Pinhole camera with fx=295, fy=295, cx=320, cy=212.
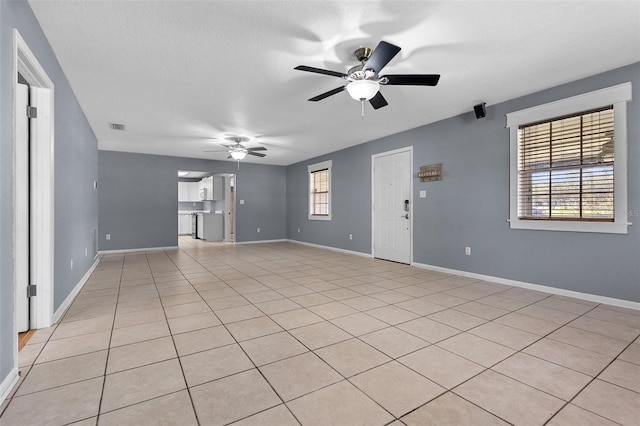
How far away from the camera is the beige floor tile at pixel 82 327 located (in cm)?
241

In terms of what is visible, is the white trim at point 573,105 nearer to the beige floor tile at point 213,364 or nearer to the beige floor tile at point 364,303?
the beige floor tile at point 364,303

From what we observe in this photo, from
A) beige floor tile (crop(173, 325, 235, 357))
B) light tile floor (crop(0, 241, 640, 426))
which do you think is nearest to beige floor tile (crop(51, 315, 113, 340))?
light tile floor (crop(0, 241, 640, 426))

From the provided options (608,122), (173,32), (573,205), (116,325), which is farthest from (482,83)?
(116,325)

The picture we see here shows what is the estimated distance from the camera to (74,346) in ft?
7.18

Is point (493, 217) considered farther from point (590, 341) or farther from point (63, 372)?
point (63, 372)

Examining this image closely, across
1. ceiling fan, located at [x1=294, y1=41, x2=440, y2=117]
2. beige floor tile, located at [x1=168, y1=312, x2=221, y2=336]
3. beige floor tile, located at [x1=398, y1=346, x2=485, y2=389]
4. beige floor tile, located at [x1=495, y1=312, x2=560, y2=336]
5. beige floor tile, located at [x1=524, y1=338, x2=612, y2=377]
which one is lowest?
beige floor tile, located at [x1=524, y1=338, x2=612, y2=377]

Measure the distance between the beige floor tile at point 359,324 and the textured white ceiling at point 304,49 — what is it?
2.49m

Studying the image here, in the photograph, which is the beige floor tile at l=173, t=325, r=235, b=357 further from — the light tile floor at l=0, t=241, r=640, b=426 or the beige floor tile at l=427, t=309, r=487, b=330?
the beige floor tile at l=427, t=309, r=487, b=330

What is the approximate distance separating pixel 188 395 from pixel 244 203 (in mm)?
7500

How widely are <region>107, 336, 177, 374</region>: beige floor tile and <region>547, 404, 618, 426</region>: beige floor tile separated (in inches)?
→ 88.3

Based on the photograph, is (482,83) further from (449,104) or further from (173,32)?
(173,32)

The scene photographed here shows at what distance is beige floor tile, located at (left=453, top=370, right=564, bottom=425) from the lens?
146cm

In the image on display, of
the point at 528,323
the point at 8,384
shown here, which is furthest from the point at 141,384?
the point at 528,323

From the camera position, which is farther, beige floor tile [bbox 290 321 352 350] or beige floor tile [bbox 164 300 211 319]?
beige floor tile [bbox 164 300 211 319]
